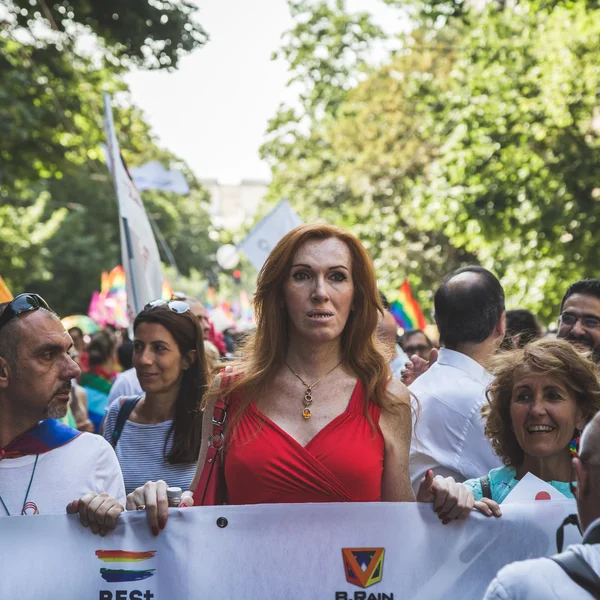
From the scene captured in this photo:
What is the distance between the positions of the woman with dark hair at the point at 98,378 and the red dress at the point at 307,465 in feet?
17.7

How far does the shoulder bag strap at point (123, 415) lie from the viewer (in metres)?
4.96

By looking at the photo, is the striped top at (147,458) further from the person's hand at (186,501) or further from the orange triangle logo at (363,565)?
the orange triangle logo at (363,565)

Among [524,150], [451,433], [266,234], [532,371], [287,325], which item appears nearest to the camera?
[287,325]

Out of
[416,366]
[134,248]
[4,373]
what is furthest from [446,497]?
[134,248]

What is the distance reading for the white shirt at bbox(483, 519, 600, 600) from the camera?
6.29ft

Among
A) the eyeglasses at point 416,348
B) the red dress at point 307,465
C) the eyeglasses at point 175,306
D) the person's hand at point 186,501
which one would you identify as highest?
the eyeglasses at point 416,348

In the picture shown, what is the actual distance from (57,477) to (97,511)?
0.35m

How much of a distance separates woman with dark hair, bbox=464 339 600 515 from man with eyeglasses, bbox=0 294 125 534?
4.39 ft

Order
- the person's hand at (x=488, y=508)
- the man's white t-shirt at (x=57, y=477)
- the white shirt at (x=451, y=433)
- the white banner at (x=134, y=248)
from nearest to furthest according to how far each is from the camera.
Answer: the person's hand at (x=488, y=508)
the man's white t-shirt at (x=57, y=477)
the white shirt at (x=451, y=433)
the white banner at (x=134, y=248)

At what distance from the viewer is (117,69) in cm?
1845

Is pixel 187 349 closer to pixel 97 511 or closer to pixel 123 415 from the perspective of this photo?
pixel 123 415

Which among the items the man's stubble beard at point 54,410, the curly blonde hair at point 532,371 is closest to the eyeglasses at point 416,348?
the curly blonde hair at point 532,371

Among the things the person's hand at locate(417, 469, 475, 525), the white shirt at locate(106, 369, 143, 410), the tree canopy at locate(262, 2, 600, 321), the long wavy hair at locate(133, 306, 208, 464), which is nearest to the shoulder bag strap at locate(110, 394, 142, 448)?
the long wavy hair at locate(133, 306, 208, 464)

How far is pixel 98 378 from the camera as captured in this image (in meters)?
9.47
